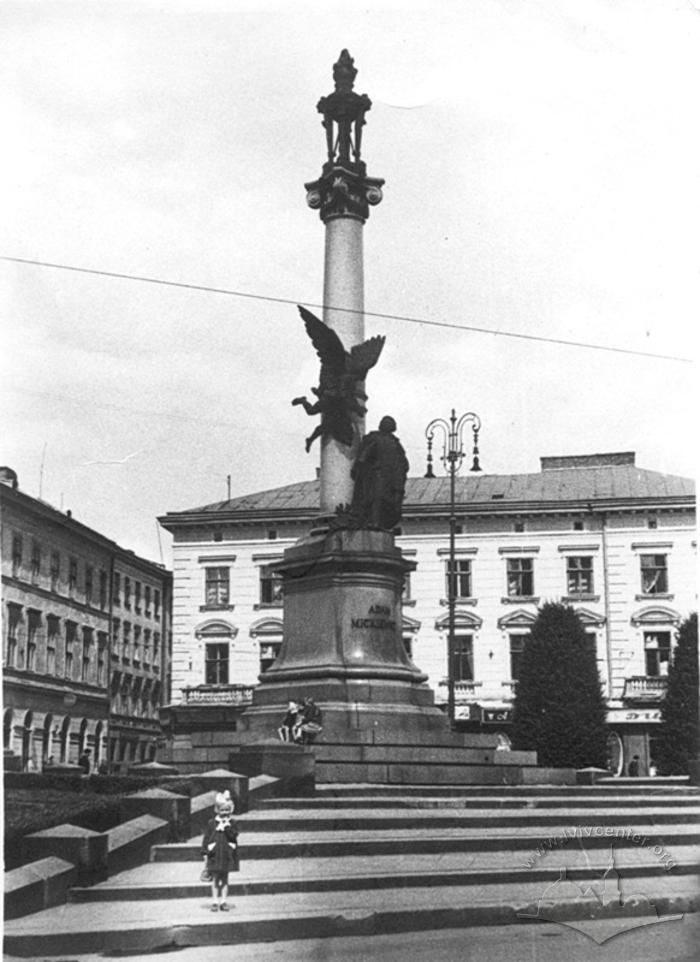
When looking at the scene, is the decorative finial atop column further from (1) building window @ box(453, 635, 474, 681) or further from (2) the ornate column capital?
(1) building window @ box(453, 635, 474, 681)

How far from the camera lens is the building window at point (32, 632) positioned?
1281 cm

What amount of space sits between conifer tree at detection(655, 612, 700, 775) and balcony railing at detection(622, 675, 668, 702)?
7515 mm

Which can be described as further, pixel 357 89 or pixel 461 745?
pixel 357 89

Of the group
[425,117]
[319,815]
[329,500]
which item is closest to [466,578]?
[329,500]

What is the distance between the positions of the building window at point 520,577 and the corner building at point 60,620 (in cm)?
2483

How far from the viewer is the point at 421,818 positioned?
14703 mm

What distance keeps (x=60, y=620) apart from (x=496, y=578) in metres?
35.4

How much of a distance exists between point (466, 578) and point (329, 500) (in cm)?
2756

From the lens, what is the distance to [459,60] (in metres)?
13.2

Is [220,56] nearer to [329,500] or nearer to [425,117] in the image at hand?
[425,117]

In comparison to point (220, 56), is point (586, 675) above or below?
below

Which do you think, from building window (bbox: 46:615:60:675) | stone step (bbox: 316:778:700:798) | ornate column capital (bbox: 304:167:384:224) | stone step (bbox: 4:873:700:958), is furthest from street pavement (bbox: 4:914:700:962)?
ornate column capital (bbox: 304:167:384:224)

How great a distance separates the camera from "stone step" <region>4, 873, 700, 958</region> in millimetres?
9688

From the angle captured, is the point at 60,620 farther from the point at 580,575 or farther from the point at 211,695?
the point at 580,575
